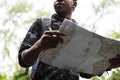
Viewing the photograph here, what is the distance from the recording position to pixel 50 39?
5.97ft

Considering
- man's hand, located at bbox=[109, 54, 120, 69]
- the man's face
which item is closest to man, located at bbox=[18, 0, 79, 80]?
the man's face

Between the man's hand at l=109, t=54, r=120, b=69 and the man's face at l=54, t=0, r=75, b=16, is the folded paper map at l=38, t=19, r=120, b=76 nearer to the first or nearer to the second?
the man's hand at l=109, t=54, r=120, b=69

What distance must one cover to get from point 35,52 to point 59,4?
0.49 meters

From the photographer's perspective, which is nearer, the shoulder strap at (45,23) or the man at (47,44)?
the man at (47,44)

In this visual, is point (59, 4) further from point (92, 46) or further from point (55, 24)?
point (92, 46)

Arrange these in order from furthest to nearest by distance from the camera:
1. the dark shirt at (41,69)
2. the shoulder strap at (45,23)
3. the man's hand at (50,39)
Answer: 1. the shoulder strap at (45,23)
2. the dark shirt at (41,69)
3. the man's hand at (50,39)

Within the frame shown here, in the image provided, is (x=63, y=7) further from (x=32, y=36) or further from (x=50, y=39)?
(x=50, y=39)

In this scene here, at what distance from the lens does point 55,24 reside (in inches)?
89.6

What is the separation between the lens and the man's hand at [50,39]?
1.81 metres

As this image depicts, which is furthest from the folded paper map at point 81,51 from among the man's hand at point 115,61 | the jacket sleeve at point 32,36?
the jacket sleeve at point 32,36

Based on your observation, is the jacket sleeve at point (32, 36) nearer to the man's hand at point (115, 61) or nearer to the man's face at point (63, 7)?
the man's face at point (63, 7)

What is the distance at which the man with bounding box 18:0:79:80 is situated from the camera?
1839mm

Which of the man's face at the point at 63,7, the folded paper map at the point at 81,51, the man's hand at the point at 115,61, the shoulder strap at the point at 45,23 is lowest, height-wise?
the man's hand at the point at 115,61

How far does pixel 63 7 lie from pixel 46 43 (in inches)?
20.9
